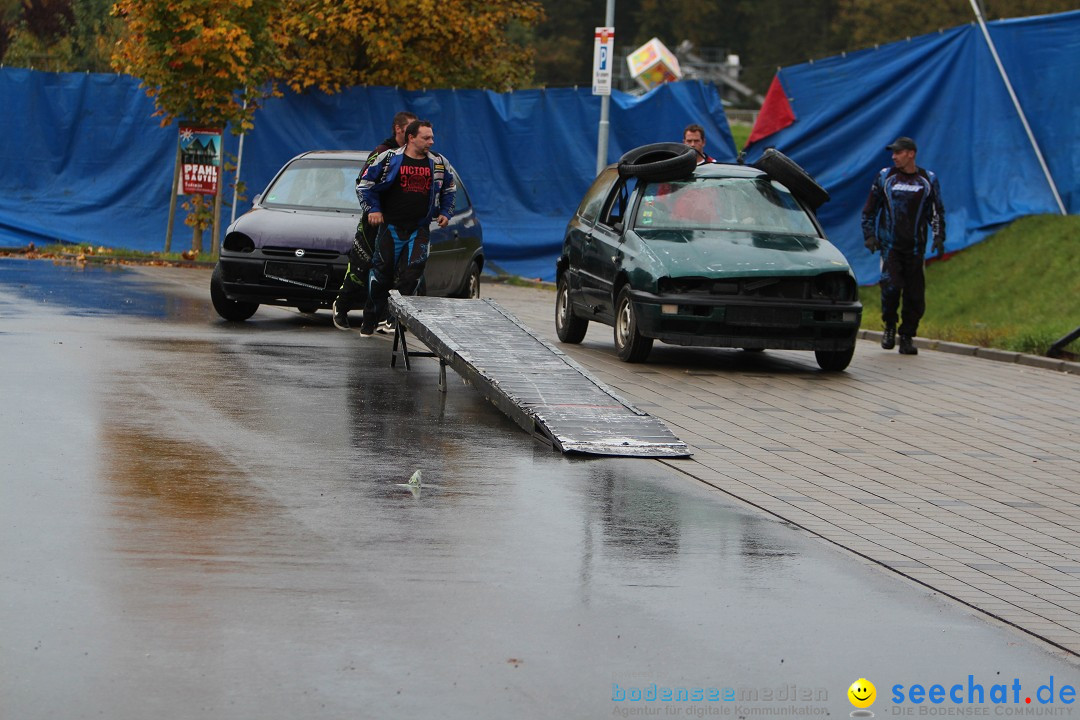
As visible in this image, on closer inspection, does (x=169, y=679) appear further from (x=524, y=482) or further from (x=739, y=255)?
(x=739, y=255)

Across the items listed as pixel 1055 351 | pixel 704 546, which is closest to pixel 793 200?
pixel 1055 351

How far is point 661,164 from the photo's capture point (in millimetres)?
15570

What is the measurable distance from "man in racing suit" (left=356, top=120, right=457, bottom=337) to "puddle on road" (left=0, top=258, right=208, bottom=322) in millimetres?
2623

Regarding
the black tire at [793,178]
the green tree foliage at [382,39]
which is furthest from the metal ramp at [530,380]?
the green tree foliage at [382,39]

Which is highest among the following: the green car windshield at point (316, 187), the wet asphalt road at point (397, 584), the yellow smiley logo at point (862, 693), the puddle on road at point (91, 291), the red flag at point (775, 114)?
the red flag at point (775, 114)

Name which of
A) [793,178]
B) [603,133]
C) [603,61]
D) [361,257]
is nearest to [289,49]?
[603,61]

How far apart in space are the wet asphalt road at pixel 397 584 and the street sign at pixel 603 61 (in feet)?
48.7

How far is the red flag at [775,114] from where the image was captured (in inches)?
973

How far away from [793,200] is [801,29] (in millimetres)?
91336

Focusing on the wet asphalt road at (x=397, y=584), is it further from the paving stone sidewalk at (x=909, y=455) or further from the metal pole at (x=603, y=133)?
the metal pole at (x=603, y=133)

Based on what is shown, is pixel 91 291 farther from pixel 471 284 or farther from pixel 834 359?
pixel 834 359

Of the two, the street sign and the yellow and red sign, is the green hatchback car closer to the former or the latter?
the street sign

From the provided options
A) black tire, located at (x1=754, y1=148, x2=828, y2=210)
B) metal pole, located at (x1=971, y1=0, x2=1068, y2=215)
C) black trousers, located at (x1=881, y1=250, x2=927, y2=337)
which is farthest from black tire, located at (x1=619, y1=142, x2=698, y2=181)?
metal pole, located at (x1=971, y1=0, x2=1068, y2=215)

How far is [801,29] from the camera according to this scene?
343 feet
